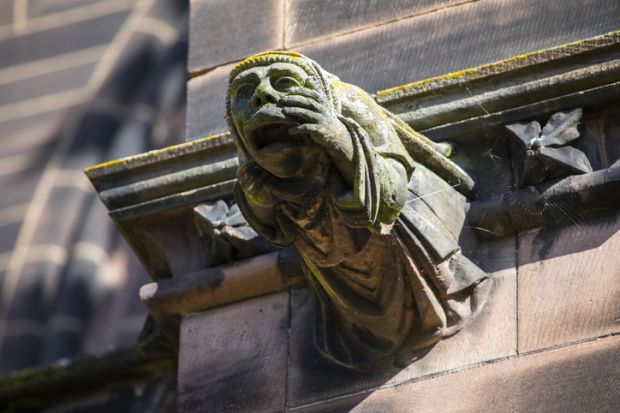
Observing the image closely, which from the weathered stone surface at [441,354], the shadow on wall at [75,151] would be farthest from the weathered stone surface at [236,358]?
the shadow on wall at [75,151]

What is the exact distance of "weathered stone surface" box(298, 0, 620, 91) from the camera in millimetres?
7297

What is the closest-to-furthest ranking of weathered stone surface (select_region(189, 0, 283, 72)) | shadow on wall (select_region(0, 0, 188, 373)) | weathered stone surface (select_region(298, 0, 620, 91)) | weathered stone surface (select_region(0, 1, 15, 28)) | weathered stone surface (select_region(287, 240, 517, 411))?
weathered stone surface (select_region(287, 240, 517, 411))
weathered stone surface (select_region(298, 0, 620, 91))
weathered stone surface (select_region(189, 0, 283, 72))
shadow on wall (select_region(0, 0, 188, 373))
weathered stone surface (select_region(0, 1, 15, 28))

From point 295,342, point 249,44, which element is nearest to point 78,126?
point 249,44

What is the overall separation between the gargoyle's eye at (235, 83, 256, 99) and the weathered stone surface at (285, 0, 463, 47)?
1.45 meters

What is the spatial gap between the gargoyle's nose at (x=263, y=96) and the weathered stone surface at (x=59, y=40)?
16.5ft

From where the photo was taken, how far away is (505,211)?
6.84 metres

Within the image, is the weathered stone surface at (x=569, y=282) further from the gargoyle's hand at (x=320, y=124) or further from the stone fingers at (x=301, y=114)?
the stone fingers at (x=301, y=114)

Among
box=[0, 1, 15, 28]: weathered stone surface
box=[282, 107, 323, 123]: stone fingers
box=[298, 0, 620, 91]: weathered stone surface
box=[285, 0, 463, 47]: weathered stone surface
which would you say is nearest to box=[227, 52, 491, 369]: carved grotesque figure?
box=[282, 107, 323, 123]: stone fingers

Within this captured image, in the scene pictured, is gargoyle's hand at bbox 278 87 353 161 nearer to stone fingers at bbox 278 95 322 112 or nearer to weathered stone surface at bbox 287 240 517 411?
stone fingers at bbox 278 95 322 112

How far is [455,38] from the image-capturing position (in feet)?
24.7

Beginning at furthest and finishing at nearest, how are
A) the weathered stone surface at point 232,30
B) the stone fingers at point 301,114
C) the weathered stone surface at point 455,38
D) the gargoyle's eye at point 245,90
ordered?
the weathered stone surface at point 232,30 → the weathered stone surface at point 455,38 → the gargoyle's eye at point 245,90 → the stone fingers at point 301,114

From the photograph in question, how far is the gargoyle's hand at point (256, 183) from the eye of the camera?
252 inches

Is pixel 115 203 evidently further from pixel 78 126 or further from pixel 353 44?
pixel 78 126

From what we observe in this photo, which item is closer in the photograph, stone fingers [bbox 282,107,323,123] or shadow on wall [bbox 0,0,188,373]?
stone fingers [bbox 282,107,323,123]
